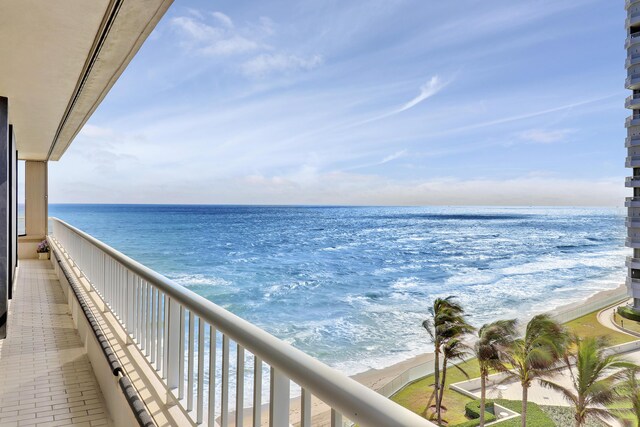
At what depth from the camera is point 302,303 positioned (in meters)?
22.1

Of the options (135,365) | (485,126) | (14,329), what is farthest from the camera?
(485,126)

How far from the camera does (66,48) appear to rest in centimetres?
301

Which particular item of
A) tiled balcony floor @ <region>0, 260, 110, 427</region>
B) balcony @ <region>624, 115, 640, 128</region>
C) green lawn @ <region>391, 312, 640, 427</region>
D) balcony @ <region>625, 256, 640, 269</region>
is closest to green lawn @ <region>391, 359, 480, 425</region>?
green lawn @ <region>391, 312, 640, 427</region>

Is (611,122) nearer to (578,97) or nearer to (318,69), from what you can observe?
(578,97)

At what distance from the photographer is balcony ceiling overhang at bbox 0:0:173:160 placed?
2.41 meters

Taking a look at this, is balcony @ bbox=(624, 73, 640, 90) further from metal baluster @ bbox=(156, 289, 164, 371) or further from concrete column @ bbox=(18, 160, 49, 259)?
metal baluster @ bbox=(156, 289, 164, 371)

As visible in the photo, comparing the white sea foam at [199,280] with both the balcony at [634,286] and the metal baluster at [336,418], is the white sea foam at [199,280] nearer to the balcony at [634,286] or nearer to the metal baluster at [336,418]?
the metal baluster at [336,418]

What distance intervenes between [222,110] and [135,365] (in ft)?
185

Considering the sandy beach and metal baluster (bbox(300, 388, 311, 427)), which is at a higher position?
metal baluster (bbox(300, 388, 311, 427))

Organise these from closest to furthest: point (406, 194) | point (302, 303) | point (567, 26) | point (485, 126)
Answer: point (302, 303) < point (567, 26) < point (485, 126) < point (406, 194)

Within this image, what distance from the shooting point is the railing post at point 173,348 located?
1.66m

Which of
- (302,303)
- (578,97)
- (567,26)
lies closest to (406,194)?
(578,97)

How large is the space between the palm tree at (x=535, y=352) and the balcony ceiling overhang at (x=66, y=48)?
48.5ft

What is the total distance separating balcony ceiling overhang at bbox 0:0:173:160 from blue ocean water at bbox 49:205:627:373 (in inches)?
466
